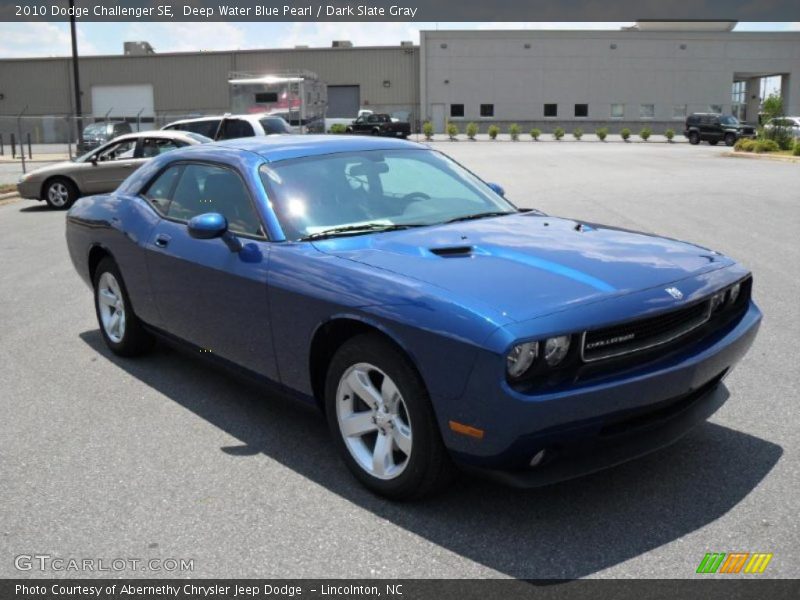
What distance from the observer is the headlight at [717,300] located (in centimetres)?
382

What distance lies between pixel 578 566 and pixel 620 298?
1056mm

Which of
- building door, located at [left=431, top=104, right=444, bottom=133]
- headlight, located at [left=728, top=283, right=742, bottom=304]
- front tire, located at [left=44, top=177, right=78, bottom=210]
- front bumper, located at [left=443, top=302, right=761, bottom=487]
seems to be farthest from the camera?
building door, located at [left=431, top=104, right=444, bottom=133]

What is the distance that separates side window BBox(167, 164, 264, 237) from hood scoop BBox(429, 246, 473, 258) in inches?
41.3

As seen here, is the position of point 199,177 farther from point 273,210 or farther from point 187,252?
point 273,210

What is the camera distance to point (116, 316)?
6121 mm

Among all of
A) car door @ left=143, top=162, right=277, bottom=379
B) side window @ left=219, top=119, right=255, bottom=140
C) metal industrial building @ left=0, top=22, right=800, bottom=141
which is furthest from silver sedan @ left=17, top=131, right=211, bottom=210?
metal industrial building @ left=0, top=22, right=800, bottom=141

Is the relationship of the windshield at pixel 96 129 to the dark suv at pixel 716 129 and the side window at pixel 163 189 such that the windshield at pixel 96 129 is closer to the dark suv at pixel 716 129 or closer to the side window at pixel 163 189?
the dark suv at pixel 716 129

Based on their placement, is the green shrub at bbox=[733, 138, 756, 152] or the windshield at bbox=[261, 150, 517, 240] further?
the green shrub at bbox=[733, 138, 756, 152]

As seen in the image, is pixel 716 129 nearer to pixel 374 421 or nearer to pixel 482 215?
pixel 482 215

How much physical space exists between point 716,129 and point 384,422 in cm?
4599

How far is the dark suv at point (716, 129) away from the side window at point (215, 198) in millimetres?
43281

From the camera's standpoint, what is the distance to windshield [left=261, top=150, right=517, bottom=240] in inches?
173

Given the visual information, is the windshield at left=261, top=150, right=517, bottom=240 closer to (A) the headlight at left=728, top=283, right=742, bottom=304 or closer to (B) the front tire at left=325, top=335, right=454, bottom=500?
(B) the front tire at left=325, top=335, right=454, bottom=500

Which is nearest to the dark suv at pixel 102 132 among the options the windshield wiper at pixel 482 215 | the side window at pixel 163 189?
the side window at pixel 163 189
